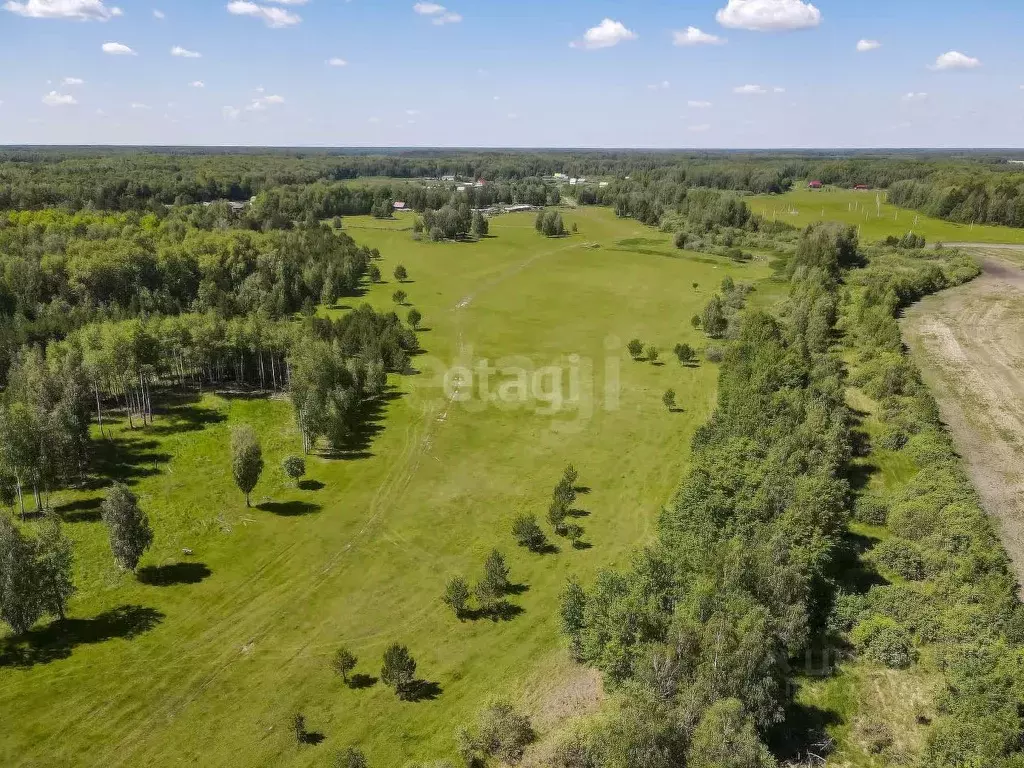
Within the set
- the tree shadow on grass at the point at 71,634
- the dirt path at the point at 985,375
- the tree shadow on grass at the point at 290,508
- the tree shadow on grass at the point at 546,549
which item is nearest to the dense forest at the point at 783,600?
the dirt path at the point at 985,375

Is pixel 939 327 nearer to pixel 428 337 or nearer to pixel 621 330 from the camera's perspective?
pixel 621 330

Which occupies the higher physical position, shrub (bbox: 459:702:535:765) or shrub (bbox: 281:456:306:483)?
shrub (bbox: 281:456:306:483)

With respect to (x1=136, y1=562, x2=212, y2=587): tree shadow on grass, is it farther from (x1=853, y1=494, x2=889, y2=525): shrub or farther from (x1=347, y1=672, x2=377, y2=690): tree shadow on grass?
(x1=853, y1=494, x2=889, y2=525): shrub

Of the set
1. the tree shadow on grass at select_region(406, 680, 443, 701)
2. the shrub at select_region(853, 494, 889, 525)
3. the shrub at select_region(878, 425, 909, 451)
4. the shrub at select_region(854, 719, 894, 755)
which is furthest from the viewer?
the shrub at select_region(878, 425, 909, 451)

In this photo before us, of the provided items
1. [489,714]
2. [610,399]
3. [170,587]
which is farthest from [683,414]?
[170,587]

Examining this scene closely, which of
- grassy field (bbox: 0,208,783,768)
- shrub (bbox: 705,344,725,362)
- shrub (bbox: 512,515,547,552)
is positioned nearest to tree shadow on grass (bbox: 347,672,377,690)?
grassy field (bbox: 0,208,783,768)

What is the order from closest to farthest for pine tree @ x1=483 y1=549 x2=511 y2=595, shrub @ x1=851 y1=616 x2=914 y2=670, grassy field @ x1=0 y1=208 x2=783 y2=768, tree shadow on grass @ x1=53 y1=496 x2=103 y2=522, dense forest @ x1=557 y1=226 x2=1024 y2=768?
dense forest @ x1=557 y1=226 x2=1024 y2=768
grassy field @ x1=0 y1=208 x2=783 y2=768
shrub @ x1=851 y1=616 x2=914 y2=670
pine tree @ x1=483 y1=549 x2=511 y2=595
tree shadow on grass @ x1=53 y1=496 x2=103 y2=522

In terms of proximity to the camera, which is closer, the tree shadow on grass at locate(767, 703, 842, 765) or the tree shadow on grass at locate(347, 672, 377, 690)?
the tree shadow on grass at locate(767, 703, 842, 765)

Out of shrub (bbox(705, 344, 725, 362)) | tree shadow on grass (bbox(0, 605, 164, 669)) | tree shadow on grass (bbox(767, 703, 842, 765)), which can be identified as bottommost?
tree shadow on grass (bbox(767, 703, 842, 765))
